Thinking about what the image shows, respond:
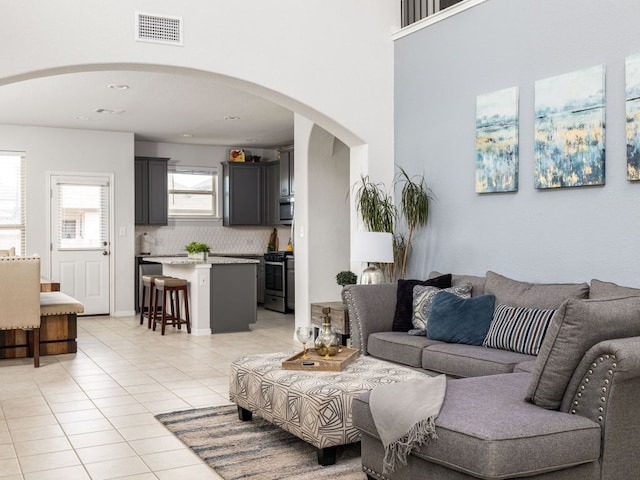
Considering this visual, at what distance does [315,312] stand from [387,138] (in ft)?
5.56

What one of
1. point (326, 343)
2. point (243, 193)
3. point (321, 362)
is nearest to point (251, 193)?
point (243, 193)

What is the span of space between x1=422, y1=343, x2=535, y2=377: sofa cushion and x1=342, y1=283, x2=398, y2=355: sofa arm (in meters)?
0.71

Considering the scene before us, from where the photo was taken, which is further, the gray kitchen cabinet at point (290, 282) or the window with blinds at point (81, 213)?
the gray kitchen cabinet at point (290, 282)

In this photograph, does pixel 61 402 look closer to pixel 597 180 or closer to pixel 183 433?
pixel 183 433

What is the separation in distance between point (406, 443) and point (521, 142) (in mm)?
2781

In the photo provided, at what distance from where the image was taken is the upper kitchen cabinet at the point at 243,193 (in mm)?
11445

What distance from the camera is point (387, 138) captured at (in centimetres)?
629

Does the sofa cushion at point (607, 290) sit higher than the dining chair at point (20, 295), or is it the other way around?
the sofa cushion at point (607, 290)

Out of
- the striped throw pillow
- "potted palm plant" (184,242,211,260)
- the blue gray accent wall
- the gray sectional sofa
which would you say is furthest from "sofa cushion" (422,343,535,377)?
"potted palm plant" (184,242,211,260)

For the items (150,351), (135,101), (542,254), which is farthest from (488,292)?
(135,101)

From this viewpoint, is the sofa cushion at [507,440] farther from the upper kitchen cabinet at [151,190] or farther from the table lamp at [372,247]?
the upper kitchen cabinet at [151,190]

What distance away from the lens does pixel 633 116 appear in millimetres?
4035

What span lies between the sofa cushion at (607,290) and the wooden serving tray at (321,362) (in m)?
1.45

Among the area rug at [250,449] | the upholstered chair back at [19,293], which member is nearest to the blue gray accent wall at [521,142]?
the area rug at [250,449]
